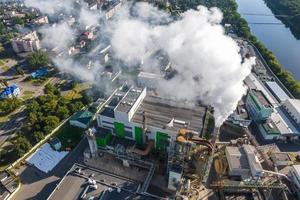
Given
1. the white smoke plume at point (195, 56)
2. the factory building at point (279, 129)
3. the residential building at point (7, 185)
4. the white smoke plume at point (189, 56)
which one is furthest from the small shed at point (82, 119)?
the factory building at point (279, 129)

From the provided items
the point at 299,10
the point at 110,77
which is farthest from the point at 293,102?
the point at 299,10

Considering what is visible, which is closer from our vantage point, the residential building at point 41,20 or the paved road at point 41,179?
the paved road at point 41,179

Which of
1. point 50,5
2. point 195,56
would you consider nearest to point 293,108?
point 195,56

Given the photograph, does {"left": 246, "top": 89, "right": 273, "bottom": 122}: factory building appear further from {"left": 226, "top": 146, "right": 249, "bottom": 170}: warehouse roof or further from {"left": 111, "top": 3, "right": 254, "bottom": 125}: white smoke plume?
{"left": 226, "top": 146, "right": 249, "bottom": 170}: warehouse roof

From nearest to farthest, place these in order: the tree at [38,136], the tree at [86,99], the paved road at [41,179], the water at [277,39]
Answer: the paved road at [41,179], the tree at [38,136], the tree at [86,99], the water at [277,39]

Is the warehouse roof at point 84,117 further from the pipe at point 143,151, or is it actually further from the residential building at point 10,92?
the residential building at point 10,92

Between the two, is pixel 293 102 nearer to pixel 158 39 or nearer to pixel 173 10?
pixel 158 39

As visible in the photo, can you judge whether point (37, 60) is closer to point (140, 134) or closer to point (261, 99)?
point (140, 134)
